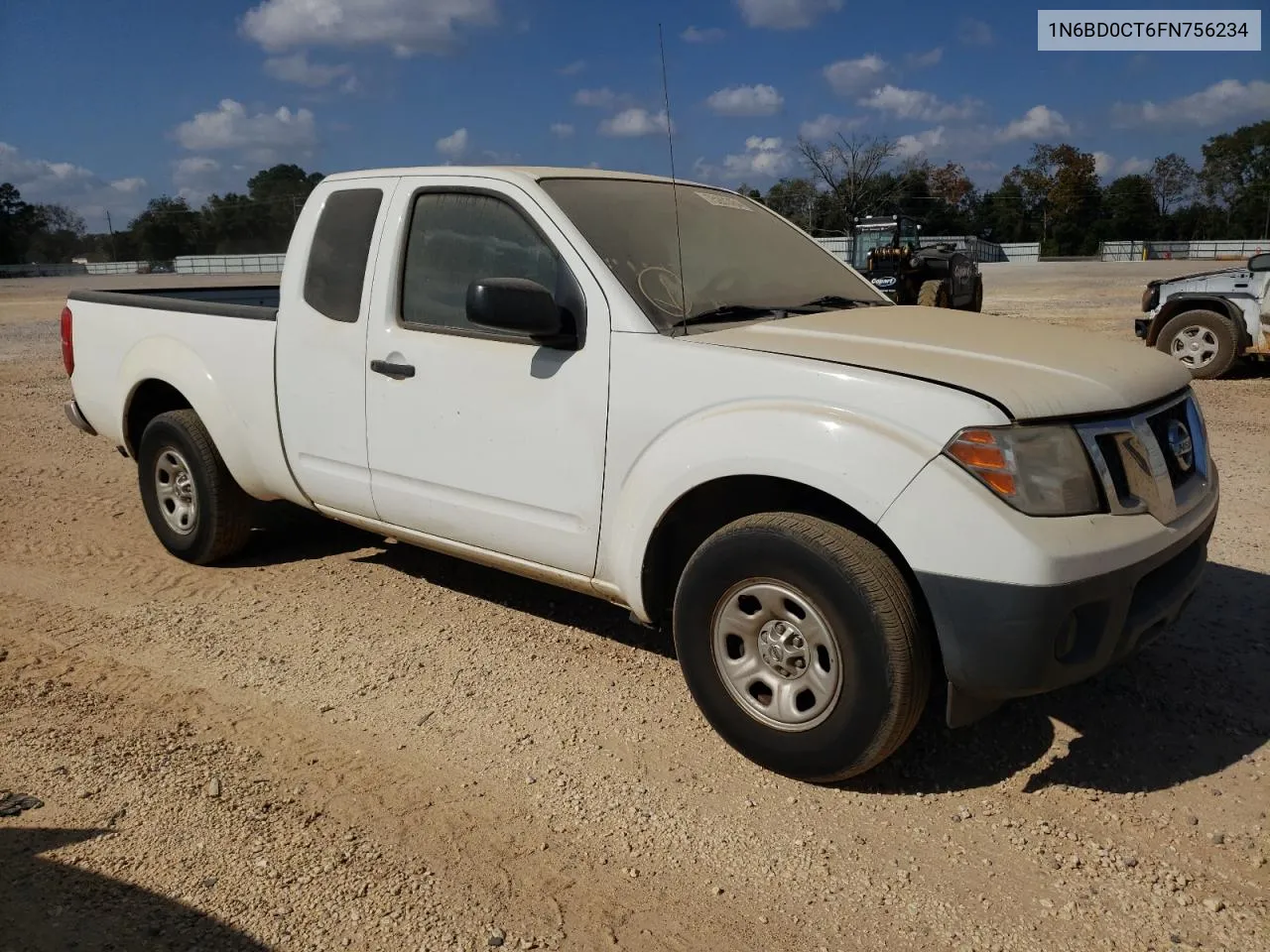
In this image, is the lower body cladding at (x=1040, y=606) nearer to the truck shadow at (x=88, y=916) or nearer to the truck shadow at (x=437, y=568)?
the truck shadow at (x=437, y=568)

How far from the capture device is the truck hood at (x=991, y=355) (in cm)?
287

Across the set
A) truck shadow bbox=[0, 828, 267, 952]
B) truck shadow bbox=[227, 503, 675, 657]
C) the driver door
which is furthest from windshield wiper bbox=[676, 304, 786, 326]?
truck shadow bbox=[0, 828, 267, 952]

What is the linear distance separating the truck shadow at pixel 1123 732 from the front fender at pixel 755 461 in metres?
1.03

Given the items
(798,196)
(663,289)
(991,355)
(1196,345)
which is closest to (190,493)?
(663,289)

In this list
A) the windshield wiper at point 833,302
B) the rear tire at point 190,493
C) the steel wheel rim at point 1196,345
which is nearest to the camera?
the windshield wiper at point 833,302

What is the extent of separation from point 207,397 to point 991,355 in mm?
3619

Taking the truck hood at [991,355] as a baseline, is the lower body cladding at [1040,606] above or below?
below

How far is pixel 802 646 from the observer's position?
3082 mm

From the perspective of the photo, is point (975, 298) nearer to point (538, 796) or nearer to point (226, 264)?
point (538, 796)

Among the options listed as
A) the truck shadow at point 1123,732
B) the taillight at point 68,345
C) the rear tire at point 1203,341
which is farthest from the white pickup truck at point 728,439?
the rear tire at point 1203,341

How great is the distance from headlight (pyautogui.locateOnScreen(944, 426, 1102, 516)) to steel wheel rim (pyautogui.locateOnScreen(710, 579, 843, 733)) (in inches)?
24.9

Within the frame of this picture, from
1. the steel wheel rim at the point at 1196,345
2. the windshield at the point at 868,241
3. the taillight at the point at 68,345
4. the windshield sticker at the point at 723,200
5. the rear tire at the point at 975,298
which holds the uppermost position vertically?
the windshield at the point at 868,241

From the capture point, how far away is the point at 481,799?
3.15 metres

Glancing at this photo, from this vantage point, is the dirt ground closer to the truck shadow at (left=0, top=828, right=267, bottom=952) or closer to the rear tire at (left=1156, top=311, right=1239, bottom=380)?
the truck shadow at (left=0, top=828, right=267, bottom=952)
